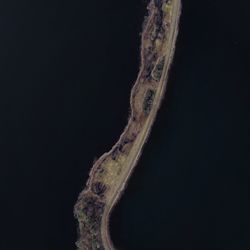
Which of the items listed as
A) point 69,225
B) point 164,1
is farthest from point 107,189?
point 164,1

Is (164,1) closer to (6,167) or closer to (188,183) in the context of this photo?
(188,183)

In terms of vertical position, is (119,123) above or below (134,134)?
above

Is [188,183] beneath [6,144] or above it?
beneath

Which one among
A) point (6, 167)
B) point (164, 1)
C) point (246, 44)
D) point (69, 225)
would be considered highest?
point (164, 1)

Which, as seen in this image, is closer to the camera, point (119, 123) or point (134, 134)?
point (134, 134)

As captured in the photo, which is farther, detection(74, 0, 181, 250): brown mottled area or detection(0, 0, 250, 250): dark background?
detection(74, 0, 181, 250): brown mottled area

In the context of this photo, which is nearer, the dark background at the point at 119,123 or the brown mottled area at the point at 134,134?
the dark background at the point at 119,123

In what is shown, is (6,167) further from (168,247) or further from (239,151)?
(239,151)
